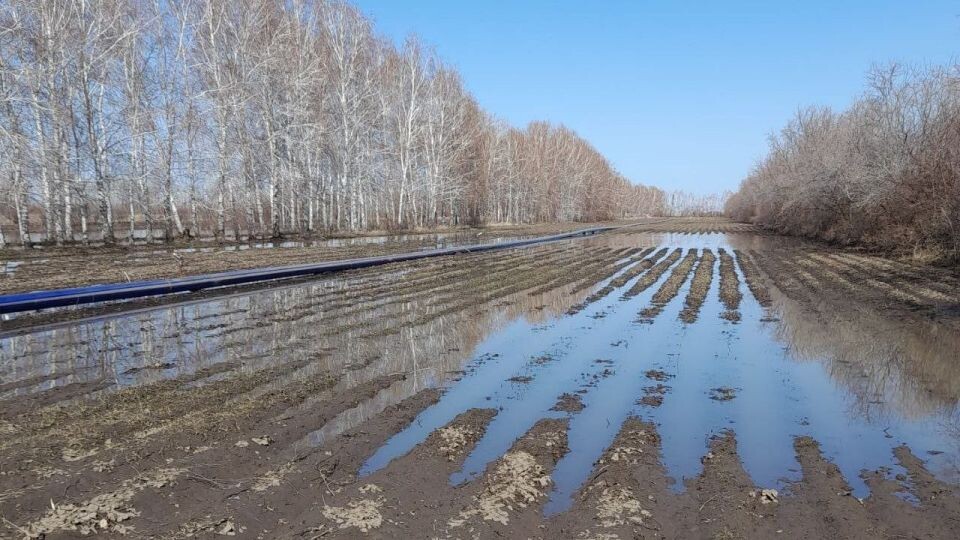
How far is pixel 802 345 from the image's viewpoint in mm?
7824

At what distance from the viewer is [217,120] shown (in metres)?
25.6

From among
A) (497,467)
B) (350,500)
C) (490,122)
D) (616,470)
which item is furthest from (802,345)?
(490,122)

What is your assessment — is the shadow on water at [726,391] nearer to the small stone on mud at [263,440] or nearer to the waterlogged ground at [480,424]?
the waterlogged ground at [480,424]

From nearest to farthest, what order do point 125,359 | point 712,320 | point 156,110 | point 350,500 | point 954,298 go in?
point 350,500, point 125,359, point 712,320, point 954,298, point 156,110

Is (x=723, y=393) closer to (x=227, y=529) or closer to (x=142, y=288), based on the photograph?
(x=227, y=529)

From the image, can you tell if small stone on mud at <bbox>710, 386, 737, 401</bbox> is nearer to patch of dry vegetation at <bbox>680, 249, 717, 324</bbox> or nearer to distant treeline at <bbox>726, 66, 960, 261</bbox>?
patch of dry vegetation at <bbox>680, 249, 717, 324</bbox>

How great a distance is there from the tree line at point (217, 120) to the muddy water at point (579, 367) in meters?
9.82

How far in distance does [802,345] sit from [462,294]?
21.4ft

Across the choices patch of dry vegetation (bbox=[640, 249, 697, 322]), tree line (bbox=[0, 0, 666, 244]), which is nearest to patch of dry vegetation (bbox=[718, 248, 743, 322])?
patch of dry vegetation (bbox=[640, 249, 697, 322])

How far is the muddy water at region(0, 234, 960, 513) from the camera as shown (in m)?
4.46

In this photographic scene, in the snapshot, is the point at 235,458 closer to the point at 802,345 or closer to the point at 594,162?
the point at 802,345

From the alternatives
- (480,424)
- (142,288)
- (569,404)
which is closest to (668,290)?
(569,404)

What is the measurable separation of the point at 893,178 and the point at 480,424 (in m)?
23.4

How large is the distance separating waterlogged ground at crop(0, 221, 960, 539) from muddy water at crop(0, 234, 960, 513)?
4 cm
